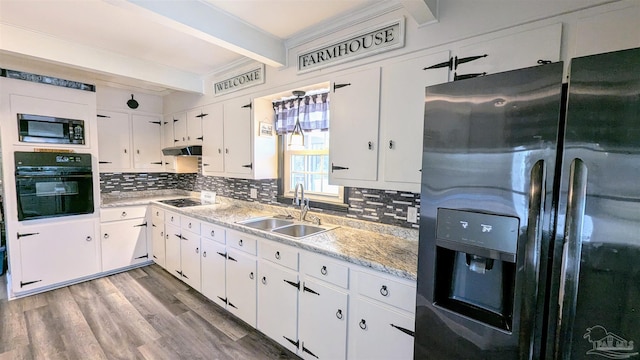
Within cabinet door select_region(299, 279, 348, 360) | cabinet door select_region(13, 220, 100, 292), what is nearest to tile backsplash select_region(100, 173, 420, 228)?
cabinet door select_region(299, 279, 348, 360)

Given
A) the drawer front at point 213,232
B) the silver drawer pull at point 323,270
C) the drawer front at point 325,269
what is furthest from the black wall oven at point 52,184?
the silver drawer pull at point 323,270

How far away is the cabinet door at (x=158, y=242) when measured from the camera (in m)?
3.43

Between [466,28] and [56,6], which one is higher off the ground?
[56,6]

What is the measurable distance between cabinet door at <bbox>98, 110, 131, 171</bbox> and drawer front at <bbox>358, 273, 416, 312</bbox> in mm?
3725

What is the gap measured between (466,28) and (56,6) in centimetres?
265

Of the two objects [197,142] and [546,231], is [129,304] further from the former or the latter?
[546,231]

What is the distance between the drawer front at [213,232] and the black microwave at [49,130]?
1868 mm

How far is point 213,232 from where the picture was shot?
8.45 feet

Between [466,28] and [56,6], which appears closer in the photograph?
[466,28]

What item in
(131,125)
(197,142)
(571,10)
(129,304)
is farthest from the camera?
(131,125)

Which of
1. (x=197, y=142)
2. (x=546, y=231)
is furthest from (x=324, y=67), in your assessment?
(x=197, y=142)

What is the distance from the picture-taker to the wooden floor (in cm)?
206

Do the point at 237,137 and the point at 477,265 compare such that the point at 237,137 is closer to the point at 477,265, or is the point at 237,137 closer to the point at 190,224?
the point at 190,224

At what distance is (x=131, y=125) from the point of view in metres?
3.79
